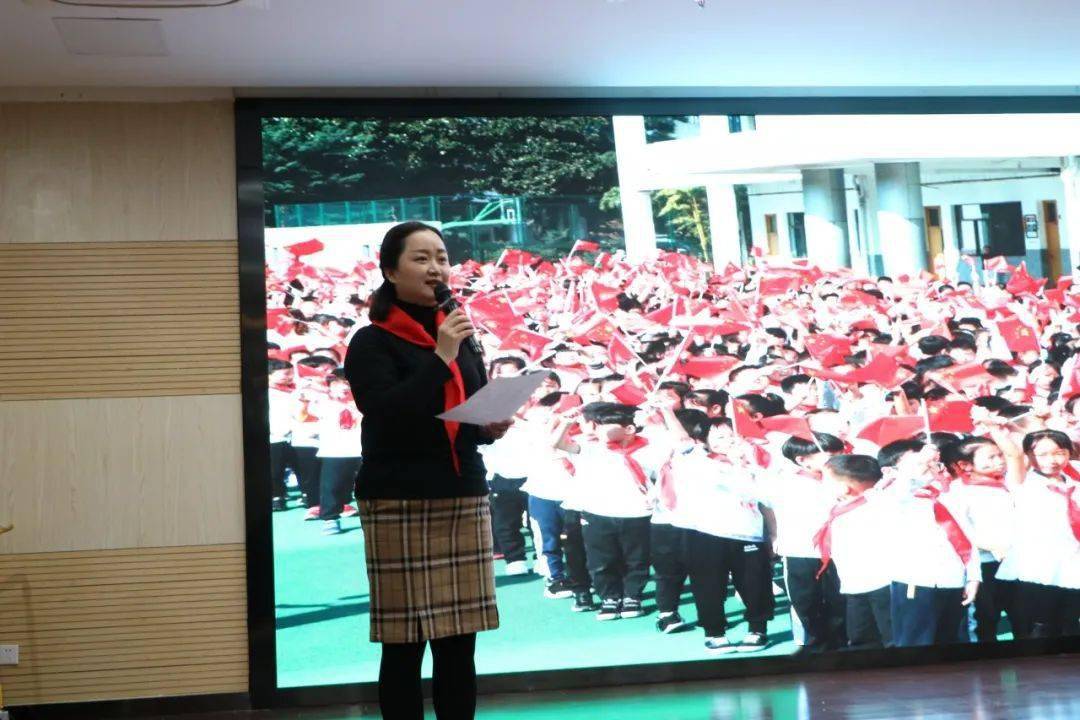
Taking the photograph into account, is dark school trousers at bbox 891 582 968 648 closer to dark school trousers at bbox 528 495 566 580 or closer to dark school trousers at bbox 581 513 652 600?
dark school trousers at bbox 581 513 652 600

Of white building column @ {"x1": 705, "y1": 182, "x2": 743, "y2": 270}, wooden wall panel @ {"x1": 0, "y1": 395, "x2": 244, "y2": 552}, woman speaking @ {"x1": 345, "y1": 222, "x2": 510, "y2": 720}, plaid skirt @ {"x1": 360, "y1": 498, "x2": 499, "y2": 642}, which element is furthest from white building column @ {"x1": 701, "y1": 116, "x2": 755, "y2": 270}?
plaid skirt @ {"x1": 360, "y1": 498, "x2": 499, "y2": 642}

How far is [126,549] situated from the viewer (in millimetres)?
4070

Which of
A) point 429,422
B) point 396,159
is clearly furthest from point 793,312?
point 429,422

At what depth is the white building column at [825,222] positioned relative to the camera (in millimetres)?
4590

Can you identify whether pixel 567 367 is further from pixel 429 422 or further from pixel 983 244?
pixel 429 422

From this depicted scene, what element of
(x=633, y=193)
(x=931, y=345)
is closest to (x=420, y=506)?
(x=633, y=193)

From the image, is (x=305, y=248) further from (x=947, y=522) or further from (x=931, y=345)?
(x=947, y=522)

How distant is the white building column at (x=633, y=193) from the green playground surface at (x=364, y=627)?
127 cm

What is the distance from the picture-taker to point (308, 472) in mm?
4238

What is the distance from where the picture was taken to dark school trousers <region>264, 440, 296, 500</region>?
13.8 feet

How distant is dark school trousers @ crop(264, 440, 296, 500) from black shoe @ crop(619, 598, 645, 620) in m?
1.27

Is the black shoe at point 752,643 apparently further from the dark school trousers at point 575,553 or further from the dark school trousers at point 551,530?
the dark school trousers at point 551,530

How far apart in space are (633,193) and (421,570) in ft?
8.11

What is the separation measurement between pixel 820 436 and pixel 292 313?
1.99m
